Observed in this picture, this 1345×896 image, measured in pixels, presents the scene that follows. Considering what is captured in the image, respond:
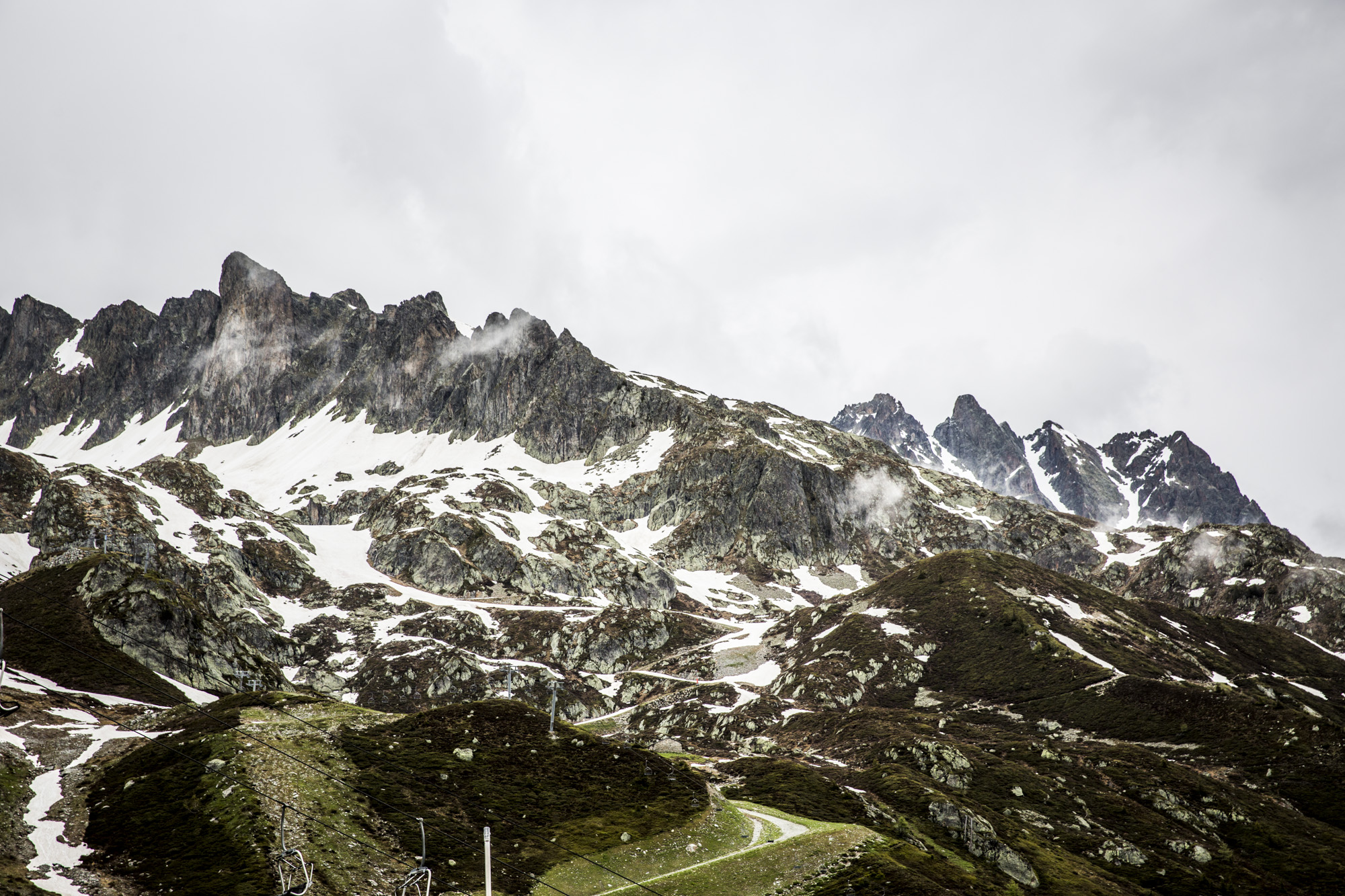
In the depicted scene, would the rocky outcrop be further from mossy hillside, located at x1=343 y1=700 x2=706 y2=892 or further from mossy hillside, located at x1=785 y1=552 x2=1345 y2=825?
mossy hillside, located at x1=785 y1=552 x2=1345 y2=825

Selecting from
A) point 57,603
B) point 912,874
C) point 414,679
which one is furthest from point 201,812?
point 414,679

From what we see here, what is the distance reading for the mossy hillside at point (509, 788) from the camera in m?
69.1

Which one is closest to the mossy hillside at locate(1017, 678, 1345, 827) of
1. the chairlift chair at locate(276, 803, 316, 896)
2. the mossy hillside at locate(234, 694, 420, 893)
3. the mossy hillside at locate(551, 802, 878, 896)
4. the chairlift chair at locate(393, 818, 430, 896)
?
the mossy hillside at locate(551, 802, 878, 896)

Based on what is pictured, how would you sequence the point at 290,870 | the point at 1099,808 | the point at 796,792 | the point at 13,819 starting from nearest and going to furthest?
the point at 290,870
the point at 13,819
the point at 796,792
the point at 1099,808

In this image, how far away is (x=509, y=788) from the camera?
270 ft

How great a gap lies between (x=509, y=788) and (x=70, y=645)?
88294 millimetres

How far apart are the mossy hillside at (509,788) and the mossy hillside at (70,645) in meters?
53.0

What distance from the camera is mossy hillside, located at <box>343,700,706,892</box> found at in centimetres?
6906

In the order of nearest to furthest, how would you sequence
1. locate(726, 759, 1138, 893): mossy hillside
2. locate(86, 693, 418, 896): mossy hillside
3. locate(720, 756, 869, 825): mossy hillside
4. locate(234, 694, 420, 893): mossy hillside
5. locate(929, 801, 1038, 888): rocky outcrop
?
locate(86, 693, 418, 896): mossy hillside → locate(234, 694, 420, 893): mossy hillside → locate(726, 759, 1138, 893): mossy hillside → locate(929, 801, 1038, 888): rocky outcrop → locate(720, 756, 869, 825): mossy hillside

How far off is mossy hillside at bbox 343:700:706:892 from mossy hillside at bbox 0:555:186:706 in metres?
53.0

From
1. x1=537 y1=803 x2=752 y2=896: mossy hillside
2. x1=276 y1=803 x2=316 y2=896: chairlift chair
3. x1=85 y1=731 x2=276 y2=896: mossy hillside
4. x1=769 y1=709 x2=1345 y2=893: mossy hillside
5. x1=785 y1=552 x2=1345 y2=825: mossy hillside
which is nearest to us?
x1=276 y1=803 x2=316 y2=896: chairlift chair

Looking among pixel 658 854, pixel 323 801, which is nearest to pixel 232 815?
pixel 323 801

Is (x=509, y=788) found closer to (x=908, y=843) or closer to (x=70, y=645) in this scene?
(x=908, y=843)

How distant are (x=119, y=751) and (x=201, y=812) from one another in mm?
29000
